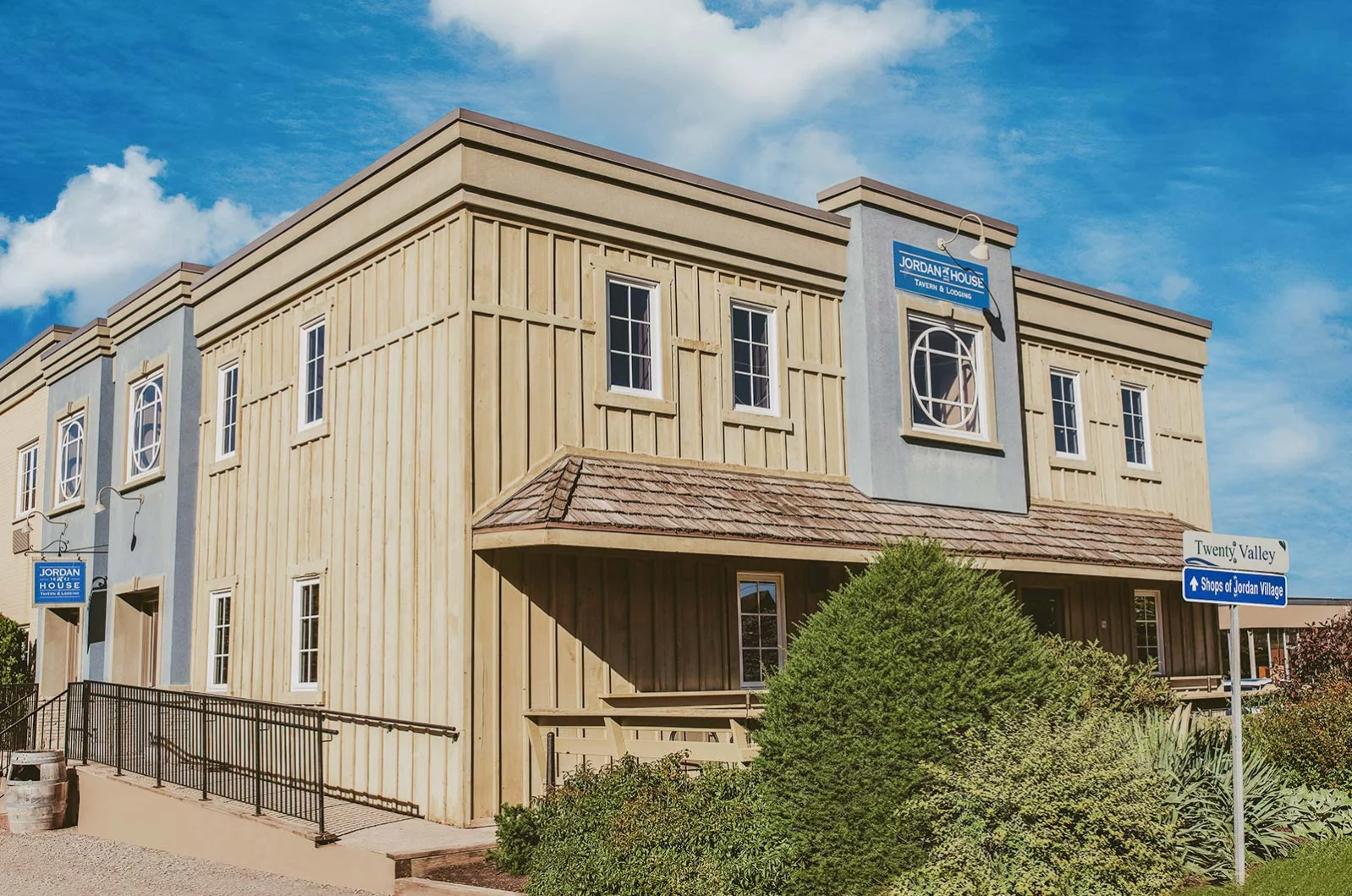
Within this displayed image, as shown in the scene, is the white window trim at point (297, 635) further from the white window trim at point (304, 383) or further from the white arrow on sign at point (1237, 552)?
the white arrow on sign at point (1237, 552)

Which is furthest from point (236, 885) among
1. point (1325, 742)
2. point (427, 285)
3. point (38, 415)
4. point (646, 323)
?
point (38, 415)

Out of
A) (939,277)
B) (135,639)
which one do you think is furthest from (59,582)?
(939,277)

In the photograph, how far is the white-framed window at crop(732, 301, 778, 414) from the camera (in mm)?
16703

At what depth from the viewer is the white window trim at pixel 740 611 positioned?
15523 millimetres

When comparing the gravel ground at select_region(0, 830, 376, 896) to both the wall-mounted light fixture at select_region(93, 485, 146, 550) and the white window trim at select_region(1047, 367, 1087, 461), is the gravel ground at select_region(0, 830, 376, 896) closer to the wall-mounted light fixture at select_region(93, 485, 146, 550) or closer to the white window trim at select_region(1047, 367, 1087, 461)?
the wall-mounted light fixture at select_region(93, 485, 146, 550)

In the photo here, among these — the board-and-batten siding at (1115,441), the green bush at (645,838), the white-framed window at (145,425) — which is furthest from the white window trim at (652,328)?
the white-framed window at (145,425)

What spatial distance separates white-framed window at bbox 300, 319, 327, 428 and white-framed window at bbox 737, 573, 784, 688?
5.87 meters

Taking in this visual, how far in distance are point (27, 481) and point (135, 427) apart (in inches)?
247

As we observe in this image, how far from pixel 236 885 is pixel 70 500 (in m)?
12.9

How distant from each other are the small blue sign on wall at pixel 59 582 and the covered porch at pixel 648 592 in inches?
429

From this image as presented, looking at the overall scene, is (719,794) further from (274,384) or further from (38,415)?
(38,415)

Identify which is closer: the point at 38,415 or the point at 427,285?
the point at 427,285

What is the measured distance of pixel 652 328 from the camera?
51.7 feet

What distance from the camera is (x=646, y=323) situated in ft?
51.8
